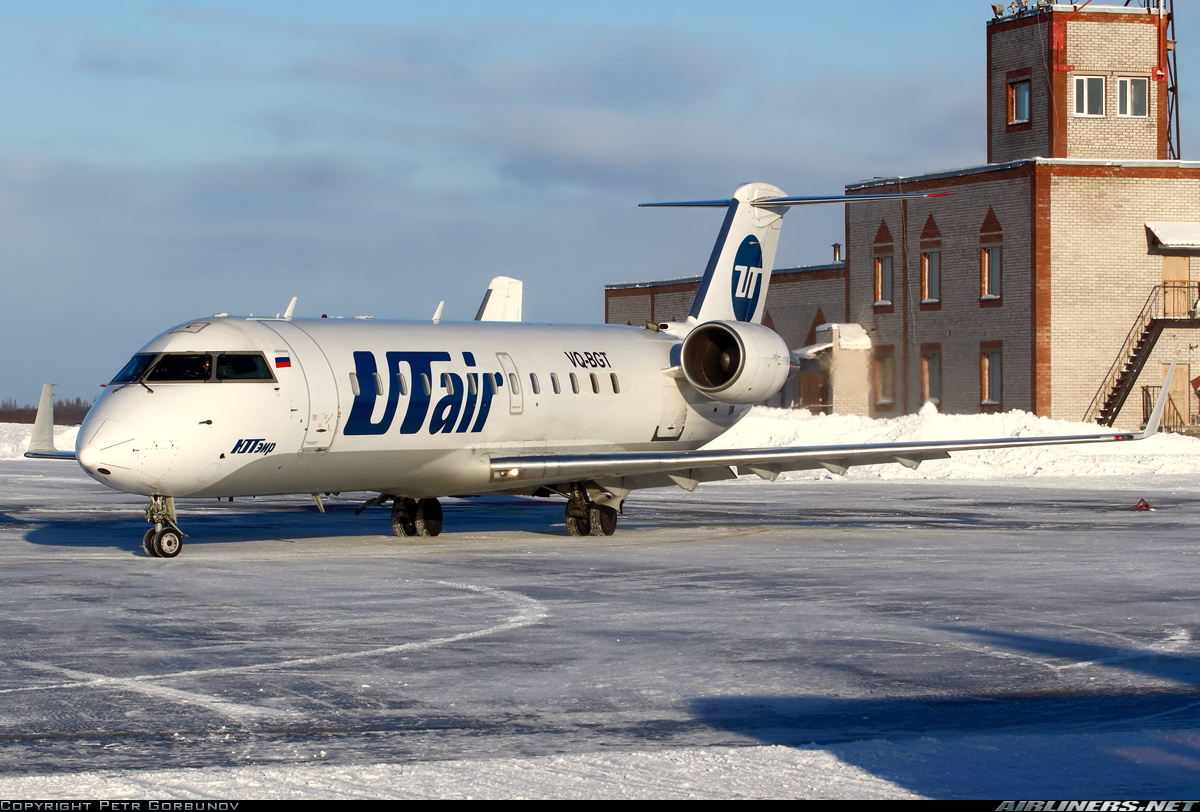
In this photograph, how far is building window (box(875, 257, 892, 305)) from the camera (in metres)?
50.8

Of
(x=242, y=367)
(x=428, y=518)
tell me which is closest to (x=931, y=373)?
(x=428, y=518)

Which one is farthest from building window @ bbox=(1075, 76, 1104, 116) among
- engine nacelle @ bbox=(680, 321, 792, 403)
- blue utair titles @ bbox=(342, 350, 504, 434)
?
blue utair titles @ bbox=(342, 350, 504, 434)

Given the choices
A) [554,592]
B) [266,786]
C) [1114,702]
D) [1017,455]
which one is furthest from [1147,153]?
[266,786]

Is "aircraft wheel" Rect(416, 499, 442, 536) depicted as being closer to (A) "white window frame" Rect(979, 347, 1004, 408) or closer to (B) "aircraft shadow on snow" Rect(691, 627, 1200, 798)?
(B) "aircraft shadow on snow" Rect(691, 627, 1200, 798)

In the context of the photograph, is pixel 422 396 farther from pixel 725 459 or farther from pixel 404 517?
pixel 725 459

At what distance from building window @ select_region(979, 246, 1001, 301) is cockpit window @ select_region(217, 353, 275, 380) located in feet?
110

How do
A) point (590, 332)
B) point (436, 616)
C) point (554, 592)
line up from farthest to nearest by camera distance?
point (590, 332) → point (554, 592) → point (436, 616)

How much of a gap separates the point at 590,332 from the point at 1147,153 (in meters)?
31.2

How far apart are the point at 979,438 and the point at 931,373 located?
1691 centimetres

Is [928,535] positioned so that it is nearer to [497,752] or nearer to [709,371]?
[709,371]

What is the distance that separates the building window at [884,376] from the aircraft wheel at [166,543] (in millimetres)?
36969

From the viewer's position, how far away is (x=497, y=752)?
7.19 metres

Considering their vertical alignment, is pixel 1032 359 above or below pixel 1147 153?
below

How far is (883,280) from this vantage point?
5119cm
